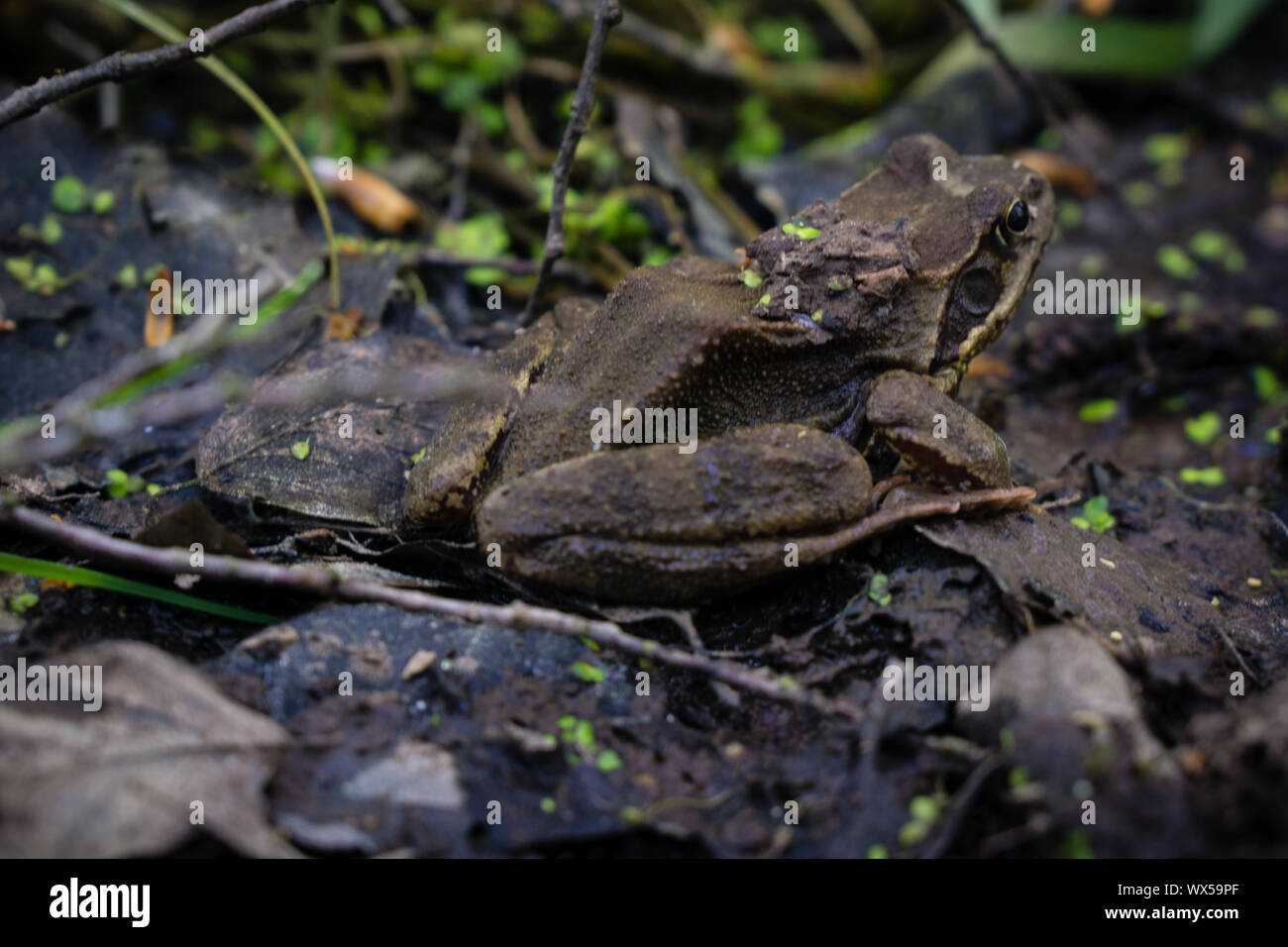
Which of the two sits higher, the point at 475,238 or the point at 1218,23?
the point at 1218,23

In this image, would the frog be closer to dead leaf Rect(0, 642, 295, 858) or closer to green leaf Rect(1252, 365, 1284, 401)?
dead leaf Rect(0, 642, 295, 858)

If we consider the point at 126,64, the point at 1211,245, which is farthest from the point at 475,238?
the point at 1211,245

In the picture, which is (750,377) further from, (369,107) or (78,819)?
(369,107)

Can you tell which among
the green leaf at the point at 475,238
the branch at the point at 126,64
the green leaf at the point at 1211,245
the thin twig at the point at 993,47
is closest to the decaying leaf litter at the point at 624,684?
the green leaf at the point at 475,238

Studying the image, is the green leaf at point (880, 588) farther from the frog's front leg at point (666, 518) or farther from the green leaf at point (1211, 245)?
the green leaf at point (1211, 245)

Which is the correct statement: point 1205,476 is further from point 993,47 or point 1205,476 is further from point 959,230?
point 993,47

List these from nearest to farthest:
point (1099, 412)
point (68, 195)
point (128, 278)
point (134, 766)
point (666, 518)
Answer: point (134, 766), point (666, 518), point (128, 278), point (68, 195), point (1099, 412)
